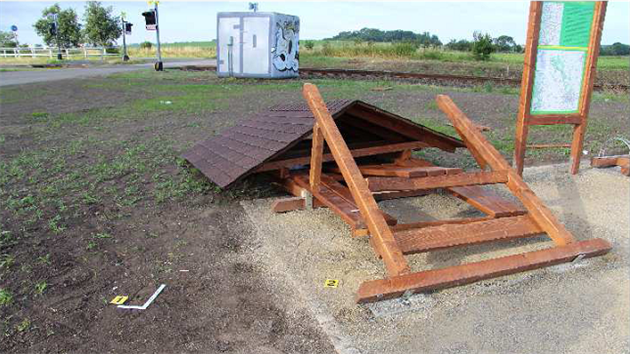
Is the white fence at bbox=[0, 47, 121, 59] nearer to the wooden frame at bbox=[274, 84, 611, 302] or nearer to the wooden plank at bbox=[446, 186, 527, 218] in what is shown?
the wooden frame at bbox=[274, 84, 611, 302]

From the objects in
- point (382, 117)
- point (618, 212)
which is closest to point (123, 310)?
point (382, 117)

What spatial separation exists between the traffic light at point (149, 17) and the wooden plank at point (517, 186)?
21241 millimetres

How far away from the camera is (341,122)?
229 inches

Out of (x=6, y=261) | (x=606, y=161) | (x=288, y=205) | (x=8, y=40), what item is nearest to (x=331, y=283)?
(x=288, y=205)

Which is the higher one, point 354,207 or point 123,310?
point 354,207

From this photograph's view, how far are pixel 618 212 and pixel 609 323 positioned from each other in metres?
2.41

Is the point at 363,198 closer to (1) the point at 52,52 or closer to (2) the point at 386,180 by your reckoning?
(2) the point at 386,180

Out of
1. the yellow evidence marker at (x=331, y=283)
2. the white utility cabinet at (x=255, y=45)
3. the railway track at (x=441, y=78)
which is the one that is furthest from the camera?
the white utility cabinet at (x=255, y=45)

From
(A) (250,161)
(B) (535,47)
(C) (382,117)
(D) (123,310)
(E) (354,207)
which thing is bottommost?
(D) (123,310)

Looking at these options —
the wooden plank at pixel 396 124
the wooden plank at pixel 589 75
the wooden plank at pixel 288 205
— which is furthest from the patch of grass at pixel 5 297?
Result: the wooden plank at pixel 589 75

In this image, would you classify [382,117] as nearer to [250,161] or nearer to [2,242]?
[250,161]

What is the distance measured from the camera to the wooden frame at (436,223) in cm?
309

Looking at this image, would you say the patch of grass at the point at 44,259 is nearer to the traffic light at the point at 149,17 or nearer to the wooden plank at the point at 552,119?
the wooden plank at the point at 552,119

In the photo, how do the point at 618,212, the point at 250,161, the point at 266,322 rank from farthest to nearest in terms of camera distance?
the point at 618,212 < the point at 250,161 < the point at 266,322
